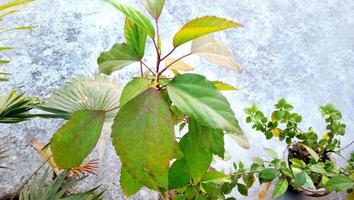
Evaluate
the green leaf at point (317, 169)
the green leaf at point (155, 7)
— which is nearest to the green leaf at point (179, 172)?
the green leaf at point (155, 7)

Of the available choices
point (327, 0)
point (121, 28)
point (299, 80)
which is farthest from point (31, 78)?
point (327, 0)

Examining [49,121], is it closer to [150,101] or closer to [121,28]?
[121,28]

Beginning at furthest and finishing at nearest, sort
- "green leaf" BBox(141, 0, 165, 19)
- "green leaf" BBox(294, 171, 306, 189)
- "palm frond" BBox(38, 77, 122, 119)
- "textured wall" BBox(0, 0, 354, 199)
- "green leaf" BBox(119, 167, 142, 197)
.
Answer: "textured wall" BBox(0, 0, 354, 199) < "green leaf" BBox(294, 171, 306, 189) < "palm frond" BBox(38, 77, 122, 119) < "green leaf" BBox(119, 167, 142, 197) < "green leaf" BBox(141, 0, 165, 19)

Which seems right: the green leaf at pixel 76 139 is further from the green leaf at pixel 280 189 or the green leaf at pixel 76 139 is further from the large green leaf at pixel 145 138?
the green leaf at pixel 280 189

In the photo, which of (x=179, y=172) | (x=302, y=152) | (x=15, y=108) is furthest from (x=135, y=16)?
(x=302, y=152)

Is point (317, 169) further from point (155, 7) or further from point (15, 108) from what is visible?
point (15, 108)

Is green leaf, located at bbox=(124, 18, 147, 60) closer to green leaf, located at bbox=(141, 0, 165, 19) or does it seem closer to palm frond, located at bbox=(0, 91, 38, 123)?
green leaf, located at bbox=(141, 0, 165, 19)

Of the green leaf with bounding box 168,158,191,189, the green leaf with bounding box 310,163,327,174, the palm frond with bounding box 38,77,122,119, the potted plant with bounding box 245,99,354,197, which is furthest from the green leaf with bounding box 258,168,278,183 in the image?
the palm frond with bounding box 38,77,122,119
